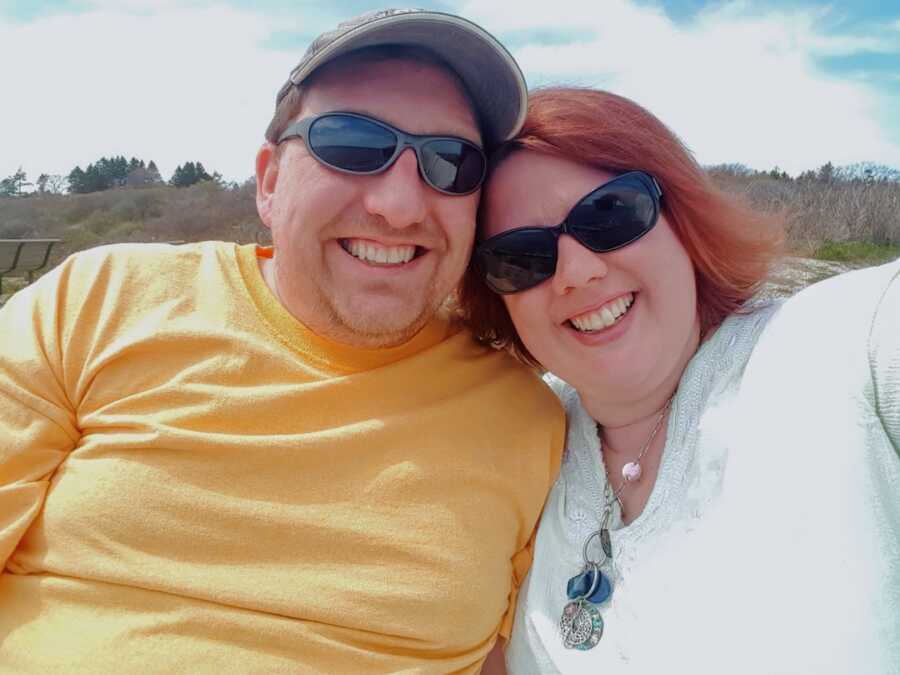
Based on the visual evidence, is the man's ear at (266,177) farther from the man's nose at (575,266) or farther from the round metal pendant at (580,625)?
the round metal pendant at (580,625)

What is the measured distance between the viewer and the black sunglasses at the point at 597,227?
1.48 metres

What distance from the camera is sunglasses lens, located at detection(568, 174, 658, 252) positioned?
1482mm

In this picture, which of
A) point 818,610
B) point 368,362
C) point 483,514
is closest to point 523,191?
point 368,362

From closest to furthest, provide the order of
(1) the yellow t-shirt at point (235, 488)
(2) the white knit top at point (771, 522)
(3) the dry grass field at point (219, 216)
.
Answer: 1. (2) the white knit top at point (771, 522)
2. (1) the yellow t-shirt at point (235, 488)
3. (3) the dry grass field at point (219, 216)

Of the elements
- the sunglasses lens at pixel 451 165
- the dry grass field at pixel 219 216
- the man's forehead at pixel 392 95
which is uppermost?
the man's forehead at pixel 392 95

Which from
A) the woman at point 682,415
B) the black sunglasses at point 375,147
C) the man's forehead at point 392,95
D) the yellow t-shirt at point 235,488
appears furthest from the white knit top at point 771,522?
the man's forehead at point 392,95

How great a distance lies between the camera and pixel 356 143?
A: 1540mm

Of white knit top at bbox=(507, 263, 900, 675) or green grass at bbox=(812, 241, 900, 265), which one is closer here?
white knit top at bbox=(507, 263, 900, 675)

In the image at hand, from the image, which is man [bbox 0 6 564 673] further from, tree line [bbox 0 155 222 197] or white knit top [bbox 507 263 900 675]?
tree line [bbox 0 155 222 197]

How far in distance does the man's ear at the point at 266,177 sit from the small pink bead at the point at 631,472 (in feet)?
3.58

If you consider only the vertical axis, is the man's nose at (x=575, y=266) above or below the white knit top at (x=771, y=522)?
above

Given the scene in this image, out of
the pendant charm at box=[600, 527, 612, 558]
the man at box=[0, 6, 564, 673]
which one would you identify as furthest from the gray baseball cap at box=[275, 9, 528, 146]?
the pendant charm at box=[600, 527, 612, 558]

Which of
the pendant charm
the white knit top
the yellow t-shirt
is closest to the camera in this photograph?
the white knit top

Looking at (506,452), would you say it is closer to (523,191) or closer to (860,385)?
(523,191)
